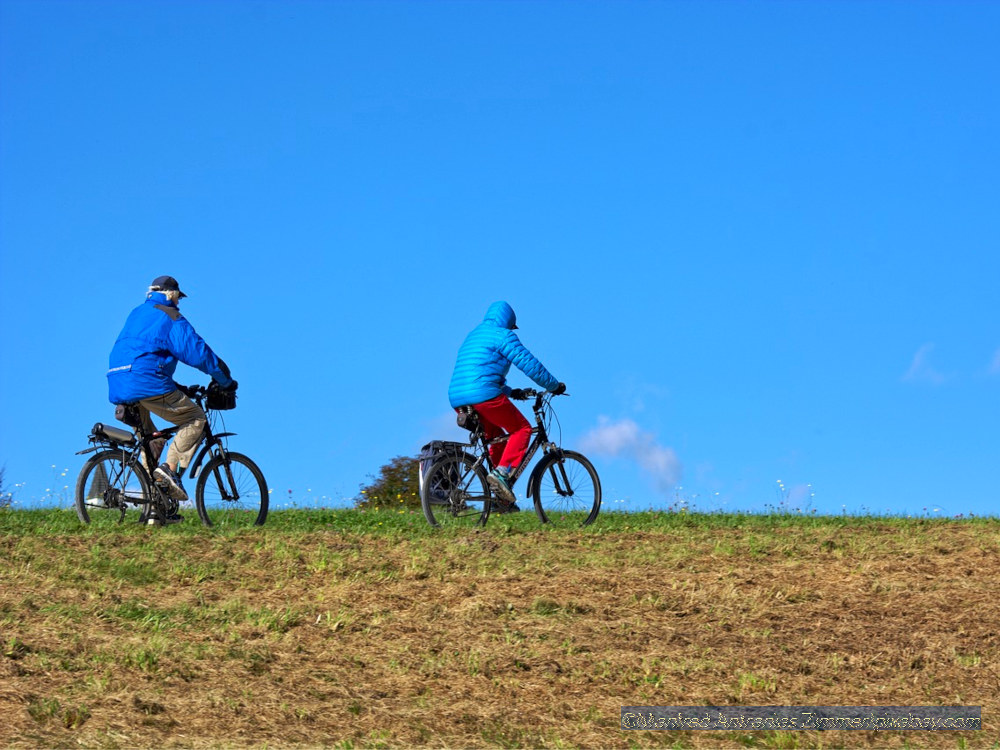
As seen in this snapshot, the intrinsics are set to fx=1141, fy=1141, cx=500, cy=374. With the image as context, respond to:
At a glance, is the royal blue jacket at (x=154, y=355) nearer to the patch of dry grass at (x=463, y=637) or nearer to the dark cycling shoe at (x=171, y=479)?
the dark cycling shoe at (x=171, y=479)

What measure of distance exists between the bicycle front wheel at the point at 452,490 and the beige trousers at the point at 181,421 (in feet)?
9.16

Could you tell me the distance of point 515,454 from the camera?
14.1m

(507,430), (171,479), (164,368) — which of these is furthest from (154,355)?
(507,430)

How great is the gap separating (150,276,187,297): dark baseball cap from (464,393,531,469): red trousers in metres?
3.96

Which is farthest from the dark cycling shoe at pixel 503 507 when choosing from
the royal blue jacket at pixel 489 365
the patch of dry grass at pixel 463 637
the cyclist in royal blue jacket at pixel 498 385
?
the royal blue jacket at pixel 489 365

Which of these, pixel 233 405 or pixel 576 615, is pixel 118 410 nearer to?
pixel 233 405

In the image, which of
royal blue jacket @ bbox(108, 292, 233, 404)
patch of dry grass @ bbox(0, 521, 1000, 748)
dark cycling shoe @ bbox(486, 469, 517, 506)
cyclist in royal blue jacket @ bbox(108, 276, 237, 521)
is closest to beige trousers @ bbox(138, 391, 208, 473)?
cyclist in royal blue jacket @ bbox(108, 276, 237, 521)

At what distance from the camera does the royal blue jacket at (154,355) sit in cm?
1337

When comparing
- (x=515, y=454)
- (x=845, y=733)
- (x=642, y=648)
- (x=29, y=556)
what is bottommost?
(x=845, y=733)

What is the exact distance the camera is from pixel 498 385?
45.3 feet

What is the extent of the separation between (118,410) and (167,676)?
17.6 feet

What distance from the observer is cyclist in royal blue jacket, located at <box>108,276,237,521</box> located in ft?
43.9

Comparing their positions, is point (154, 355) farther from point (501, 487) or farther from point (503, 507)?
point (503, 507)

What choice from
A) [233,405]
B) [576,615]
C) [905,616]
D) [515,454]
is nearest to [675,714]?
[576,615]
